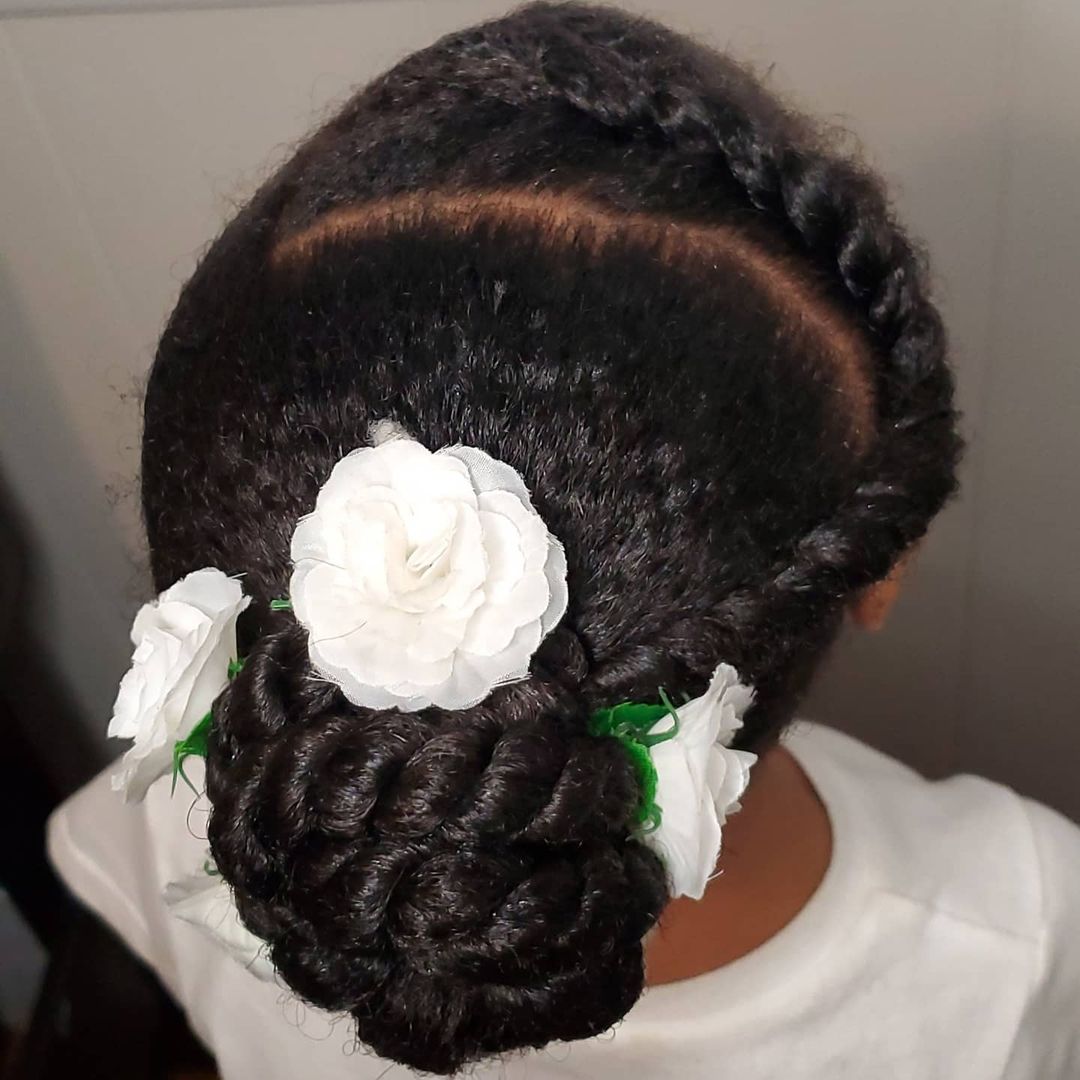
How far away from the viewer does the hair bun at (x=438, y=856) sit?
42cm

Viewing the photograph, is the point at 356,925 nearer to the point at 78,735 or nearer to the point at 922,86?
the point at 922,86

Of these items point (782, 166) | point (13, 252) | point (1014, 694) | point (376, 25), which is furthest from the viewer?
point (1014, 694)

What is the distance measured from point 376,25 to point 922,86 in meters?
0.51

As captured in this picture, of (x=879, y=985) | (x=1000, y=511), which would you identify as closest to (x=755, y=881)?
(x=879, y=985)

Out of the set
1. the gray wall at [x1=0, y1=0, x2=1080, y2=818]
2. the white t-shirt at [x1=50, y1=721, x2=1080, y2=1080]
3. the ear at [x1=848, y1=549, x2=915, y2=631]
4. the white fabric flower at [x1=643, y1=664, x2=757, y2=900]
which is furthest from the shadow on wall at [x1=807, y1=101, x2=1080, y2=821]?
the white fabric flower at [x1=643, y1=664, x2=757, y2=900]

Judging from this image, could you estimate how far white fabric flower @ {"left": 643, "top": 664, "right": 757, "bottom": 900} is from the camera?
17.3 inches

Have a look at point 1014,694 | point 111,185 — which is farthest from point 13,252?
point 1014,694

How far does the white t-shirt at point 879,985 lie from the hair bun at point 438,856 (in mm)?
228

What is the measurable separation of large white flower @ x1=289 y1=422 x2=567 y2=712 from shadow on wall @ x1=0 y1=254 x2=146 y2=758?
2.33 ft

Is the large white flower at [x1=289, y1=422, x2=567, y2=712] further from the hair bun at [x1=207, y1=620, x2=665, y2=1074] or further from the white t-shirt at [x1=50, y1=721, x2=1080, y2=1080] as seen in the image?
the white t-shirt at [x1=50, y1=721, x2=1080, y2=1080]

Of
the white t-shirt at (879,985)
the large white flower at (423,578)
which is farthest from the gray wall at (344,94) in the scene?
the large white flower at (423,578)

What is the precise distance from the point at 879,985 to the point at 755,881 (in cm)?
11

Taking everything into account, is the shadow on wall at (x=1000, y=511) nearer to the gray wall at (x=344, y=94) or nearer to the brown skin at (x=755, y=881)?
the gray wall at (x=344, y=94)

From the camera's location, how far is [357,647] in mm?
417
